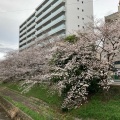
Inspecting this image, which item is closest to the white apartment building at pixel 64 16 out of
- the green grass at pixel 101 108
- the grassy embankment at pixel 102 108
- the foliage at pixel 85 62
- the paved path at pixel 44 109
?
the paved path at pixel 44 109

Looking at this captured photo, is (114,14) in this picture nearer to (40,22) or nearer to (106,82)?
(106,82)

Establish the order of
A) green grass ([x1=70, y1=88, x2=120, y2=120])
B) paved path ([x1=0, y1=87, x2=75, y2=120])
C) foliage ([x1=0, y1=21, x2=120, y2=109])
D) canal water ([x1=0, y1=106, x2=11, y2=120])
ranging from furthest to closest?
1. canal water ([x1=0, y1=106, x2=11, y2=120])
2. foliage ([x1=0, y1=21, x2=120, y2=109])
3. paved path ([x1=0, y1=87, x2=75, y2=120])
4. green grass ([x1=70, y1=88, x2=120, y2=120])

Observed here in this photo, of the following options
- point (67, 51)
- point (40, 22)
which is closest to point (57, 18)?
point (40, 22)

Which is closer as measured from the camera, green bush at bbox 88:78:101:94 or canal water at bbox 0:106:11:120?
green bush at bbox 88:78:101:94

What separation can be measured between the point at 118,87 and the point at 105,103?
8.42ft

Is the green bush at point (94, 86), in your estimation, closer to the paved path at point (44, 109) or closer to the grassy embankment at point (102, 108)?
the grassy embankment at point (102, 108)

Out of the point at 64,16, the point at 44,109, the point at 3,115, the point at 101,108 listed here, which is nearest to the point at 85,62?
the point at 101,108

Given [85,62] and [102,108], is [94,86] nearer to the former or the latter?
[85,62]

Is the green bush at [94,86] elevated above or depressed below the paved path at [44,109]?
above

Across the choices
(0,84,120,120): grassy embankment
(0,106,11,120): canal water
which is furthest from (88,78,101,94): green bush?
(0,106,11,120): canal water

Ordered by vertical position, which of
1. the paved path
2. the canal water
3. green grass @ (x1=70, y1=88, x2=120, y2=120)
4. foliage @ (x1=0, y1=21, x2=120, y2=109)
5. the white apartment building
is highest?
the white apartment building

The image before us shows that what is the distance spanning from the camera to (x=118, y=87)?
1617cm

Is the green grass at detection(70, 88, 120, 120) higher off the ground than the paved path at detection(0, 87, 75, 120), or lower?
higher

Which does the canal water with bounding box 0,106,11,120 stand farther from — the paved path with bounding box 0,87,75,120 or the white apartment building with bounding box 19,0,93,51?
the white apartment building with bounding box 19,0,93,51
